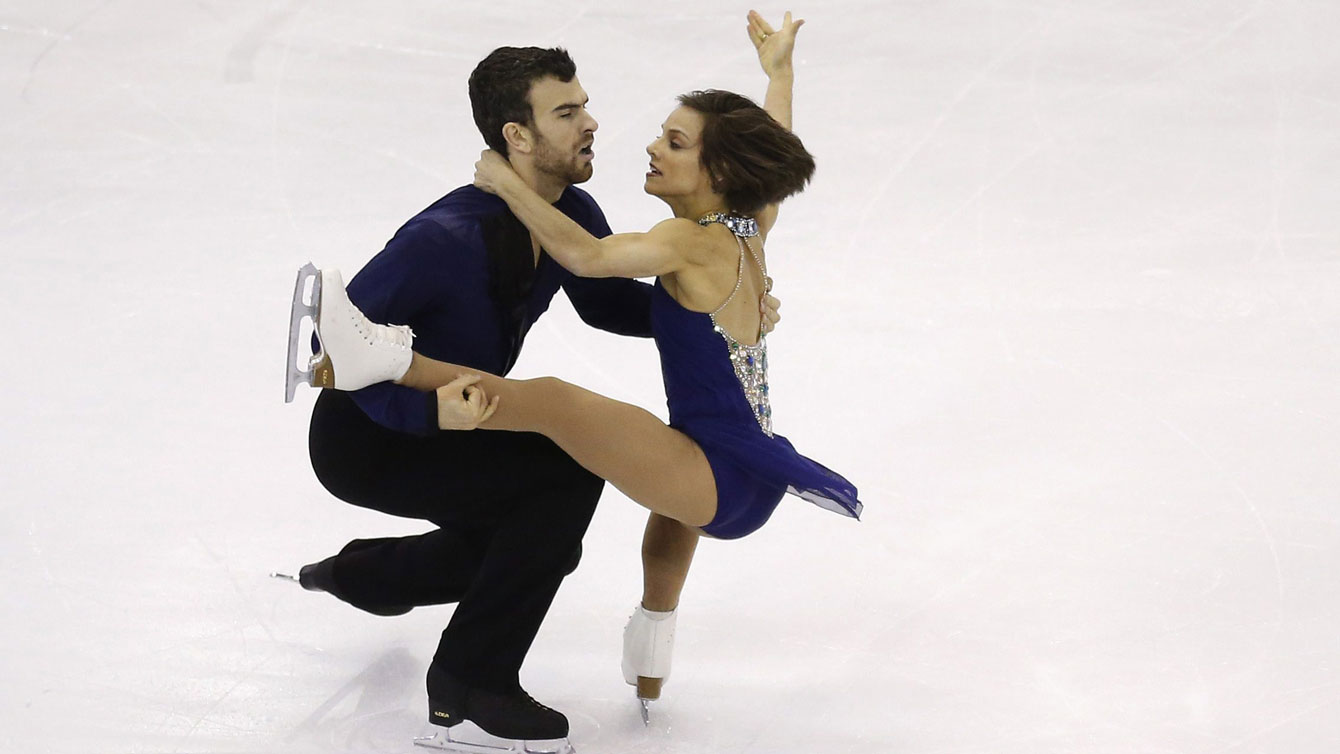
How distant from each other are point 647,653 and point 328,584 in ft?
2.41

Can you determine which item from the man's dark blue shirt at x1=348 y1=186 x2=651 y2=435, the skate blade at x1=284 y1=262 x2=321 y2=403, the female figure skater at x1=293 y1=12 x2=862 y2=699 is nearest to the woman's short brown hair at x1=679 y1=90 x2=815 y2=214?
the female figure skater at x1=293 y1=12 x2=862 y2=699

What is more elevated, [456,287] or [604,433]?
[456,287]

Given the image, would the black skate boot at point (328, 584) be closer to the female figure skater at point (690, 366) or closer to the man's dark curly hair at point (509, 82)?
the female figure skater at point (690, 366)

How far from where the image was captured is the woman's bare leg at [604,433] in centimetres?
270

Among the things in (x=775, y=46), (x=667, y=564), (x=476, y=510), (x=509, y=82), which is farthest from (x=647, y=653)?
(x=775, y=46)

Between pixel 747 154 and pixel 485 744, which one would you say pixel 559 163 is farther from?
pixel 485 744

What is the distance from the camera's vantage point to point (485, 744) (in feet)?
9.50

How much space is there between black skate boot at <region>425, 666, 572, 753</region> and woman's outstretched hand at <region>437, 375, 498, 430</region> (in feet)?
1.70

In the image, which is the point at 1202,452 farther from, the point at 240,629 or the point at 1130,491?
the point at 240,629

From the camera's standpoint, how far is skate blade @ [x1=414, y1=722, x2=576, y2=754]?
284 cm

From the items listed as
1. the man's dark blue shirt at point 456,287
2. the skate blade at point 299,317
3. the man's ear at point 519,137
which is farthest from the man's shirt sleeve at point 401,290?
the man's ear at point 519,137

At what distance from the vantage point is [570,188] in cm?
315

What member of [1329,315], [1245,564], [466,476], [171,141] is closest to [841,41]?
[1329,315]

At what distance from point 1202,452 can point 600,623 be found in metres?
1.85
